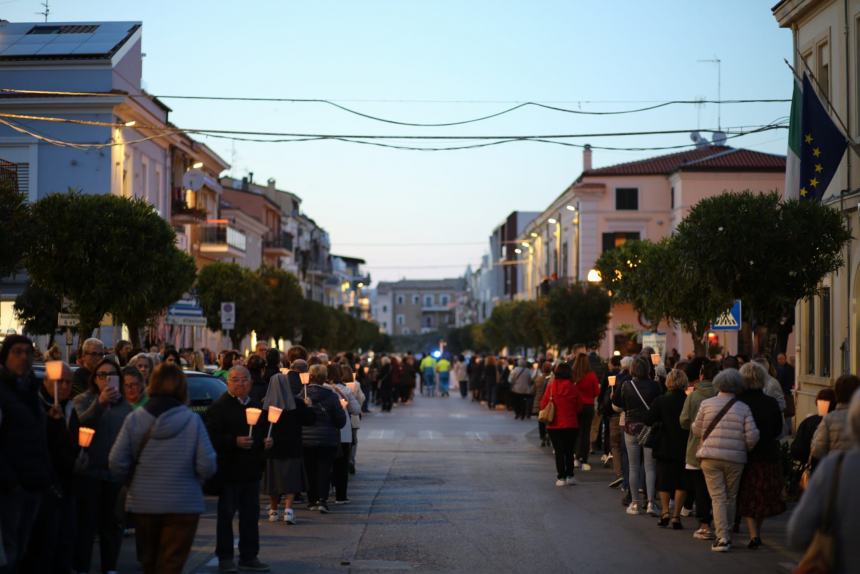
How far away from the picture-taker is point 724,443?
12711 mm

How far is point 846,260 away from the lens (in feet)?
82.3

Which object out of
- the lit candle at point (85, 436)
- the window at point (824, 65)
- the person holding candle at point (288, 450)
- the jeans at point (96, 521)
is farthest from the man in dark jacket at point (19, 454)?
the window at point (824, 65)

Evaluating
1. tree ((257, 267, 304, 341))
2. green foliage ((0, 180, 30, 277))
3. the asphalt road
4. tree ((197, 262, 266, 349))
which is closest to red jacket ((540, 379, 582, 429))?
the asphalt road

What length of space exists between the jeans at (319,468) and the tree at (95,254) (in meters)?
15.1

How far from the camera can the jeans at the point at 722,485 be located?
41.9 ft

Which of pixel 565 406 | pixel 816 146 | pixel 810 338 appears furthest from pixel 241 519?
pixel 810 338

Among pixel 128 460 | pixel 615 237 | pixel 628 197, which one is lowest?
pixel 128 460

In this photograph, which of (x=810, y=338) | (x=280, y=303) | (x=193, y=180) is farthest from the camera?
(x=280, y=303)

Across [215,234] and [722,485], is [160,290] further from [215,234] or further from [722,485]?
[215,234]

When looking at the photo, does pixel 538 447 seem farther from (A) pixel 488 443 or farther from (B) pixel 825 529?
(B) pixel 825 529

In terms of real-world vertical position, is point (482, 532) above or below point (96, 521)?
below

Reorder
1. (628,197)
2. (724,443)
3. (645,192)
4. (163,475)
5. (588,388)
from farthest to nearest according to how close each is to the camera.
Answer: (628,197)
(645,192)
(588,388)
(724,443)
(163,475)

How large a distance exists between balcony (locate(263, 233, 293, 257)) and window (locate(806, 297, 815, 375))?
63519 millimetres

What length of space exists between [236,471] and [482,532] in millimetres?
3410
